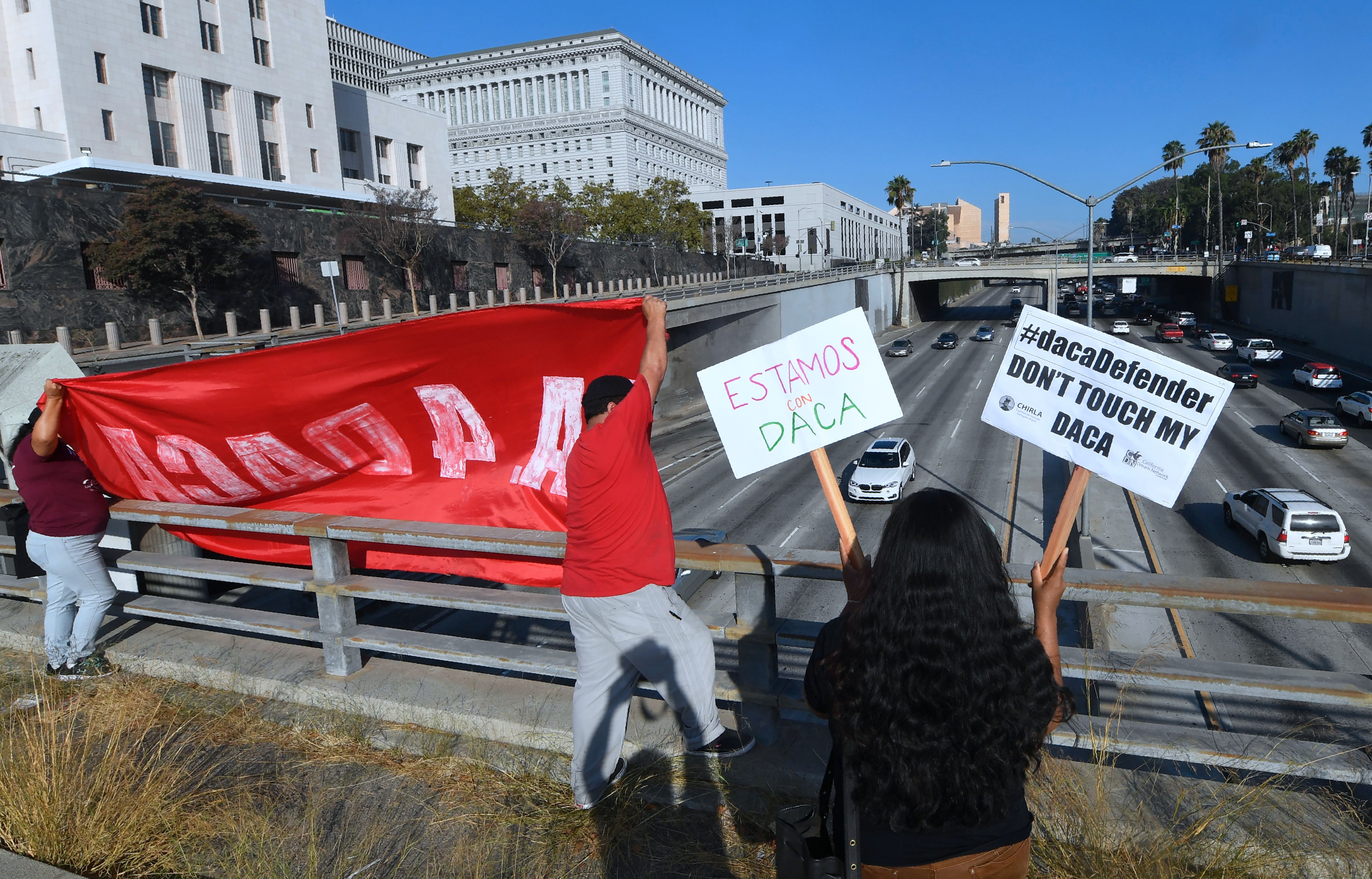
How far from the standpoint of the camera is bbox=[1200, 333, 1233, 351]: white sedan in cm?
6072

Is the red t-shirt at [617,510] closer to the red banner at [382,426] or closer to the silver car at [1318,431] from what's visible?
the red banner at [382,426]

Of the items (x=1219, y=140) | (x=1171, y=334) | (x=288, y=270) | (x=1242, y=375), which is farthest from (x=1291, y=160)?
(x=288, y=270)

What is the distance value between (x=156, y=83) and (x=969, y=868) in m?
59.3

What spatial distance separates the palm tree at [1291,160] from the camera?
9025 centimetres

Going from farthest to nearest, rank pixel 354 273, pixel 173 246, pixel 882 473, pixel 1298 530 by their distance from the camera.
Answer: pixel 354 273 < pixel 173 246 < pixel 882 473 < pixel 1298 530

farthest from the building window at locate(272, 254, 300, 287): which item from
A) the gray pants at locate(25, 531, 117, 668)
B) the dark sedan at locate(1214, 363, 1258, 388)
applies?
the dark sedan at locate(1214, 363, 1258, 388)

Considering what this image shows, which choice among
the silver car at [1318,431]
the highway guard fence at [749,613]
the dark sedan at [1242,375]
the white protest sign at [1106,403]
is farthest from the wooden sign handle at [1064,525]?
the dark sedan at [1242,375]

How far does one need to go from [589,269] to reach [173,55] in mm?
29533

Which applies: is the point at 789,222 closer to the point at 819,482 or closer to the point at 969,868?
the point at 819,482

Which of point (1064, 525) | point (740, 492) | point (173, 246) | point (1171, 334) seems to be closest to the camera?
point (1064, 525)

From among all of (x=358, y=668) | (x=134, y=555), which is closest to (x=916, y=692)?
(x=358, y=668)

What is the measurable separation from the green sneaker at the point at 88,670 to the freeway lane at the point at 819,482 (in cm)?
1084

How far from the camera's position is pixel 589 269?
6656 cm

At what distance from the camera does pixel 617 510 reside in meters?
3.38
